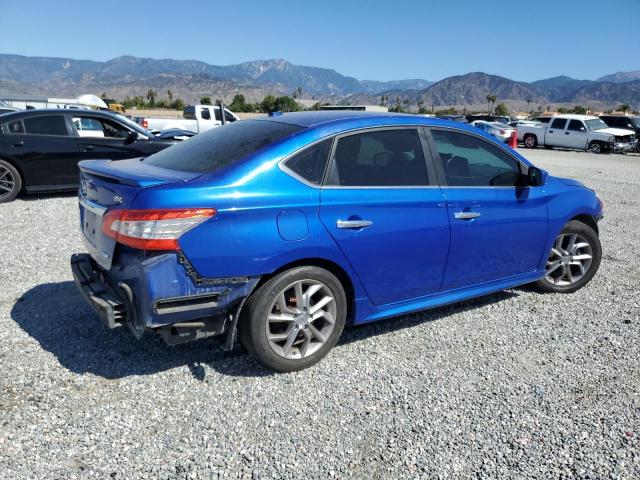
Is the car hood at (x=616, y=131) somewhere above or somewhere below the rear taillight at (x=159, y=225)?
below

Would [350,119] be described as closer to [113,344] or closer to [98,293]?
Answer: [98,293]

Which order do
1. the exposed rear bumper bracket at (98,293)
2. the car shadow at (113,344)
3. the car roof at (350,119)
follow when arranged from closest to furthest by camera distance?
the exposed rear bumper bracket at (98,293) < the car shadow at (113,344) < the car roof at (350,119)

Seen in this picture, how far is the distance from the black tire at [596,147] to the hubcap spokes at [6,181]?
24.9 m

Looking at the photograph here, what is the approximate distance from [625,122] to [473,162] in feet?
92.9

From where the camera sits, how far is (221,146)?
3.40 metres

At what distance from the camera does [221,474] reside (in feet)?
7.66

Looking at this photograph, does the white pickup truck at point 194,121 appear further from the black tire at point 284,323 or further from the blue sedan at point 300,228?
the black tire at point 284,323

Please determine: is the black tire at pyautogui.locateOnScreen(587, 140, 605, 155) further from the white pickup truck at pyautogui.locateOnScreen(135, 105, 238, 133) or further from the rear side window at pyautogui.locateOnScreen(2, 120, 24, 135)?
the rear side window at pyautogui.locateOnScreen(2, 120, 24, 135)

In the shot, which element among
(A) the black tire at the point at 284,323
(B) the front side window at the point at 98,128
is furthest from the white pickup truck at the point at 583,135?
(A) the black tire at the point at 284,323

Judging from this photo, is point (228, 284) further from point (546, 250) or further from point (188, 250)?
point (546, 250)

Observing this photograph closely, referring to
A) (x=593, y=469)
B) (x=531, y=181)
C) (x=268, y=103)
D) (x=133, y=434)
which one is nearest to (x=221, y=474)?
(x=133, y=434)

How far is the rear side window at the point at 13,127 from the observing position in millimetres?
7828

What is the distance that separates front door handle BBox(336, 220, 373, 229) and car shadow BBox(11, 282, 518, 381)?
3.26 feet

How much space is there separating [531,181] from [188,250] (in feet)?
9.47
